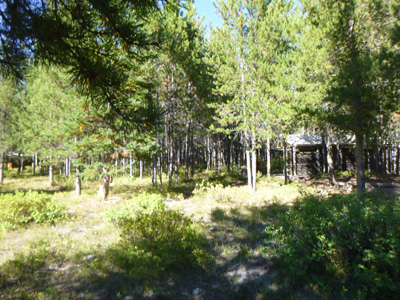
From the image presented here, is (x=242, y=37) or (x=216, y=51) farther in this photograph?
(x=216, y=51)

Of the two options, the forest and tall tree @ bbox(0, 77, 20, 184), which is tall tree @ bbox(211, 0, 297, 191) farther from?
tall tree @ bbox(0, 77, 20, 184)

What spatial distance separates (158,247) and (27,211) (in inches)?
190

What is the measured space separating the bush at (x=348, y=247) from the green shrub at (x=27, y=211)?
6560mm

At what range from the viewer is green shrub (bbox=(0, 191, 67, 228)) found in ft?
21.7

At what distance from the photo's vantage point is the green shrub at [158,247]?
4.54 metres

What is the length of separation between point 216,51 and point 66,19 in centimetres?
1266

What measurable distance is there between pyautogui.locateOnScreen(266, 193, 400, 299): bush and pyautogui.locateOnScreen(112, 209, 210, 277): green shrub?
5.98 ft

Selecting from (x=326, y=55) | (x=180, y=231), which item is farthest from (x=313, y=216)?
(x=326, y=55)

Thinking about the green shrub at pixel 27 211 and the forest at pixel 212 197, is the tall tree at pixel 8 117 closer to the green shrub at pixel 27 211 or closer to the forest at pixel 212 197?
the forest at pixel 212 197

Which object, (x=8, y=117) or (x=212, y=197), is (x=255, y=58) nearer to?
(x=212, y=197)

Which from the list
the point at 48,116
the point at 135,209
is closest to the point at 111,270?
the point at 135,209

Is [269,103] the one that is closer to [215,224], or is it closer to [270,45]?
[270,45]

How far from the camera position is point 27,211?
7117 millimetres

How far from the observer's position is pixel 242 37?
501 inches
